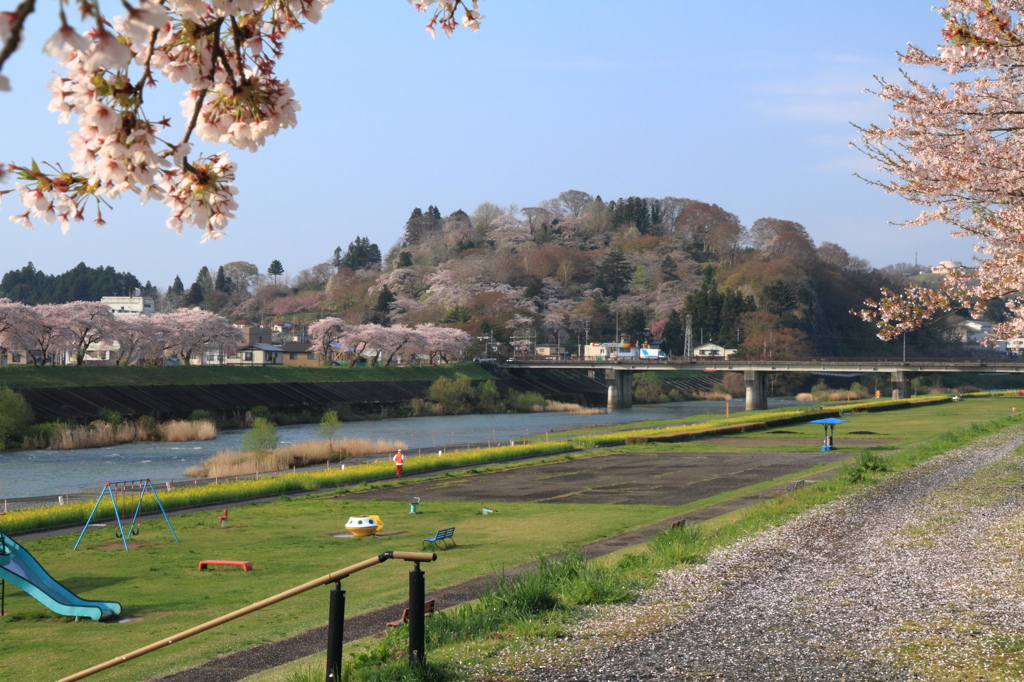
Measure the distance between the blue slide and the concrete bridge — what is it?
95949 mm

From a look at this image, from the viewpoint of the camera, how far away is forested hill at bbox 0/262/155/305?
17600 cm

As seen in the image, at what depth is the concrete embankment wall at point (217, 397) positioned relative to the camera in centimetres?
Answer: 6400

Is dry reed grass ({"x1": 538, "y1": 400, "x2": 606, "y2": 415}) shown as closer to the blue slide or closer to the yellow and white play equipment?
the yellow and white play equipment

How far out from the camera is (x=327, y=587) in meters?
18.2

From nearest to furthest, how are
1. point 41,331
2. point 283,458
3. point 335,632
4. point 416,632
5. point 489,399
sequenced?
point 335,632, point 416,632, point 283,458, point 41,331, point 489,399

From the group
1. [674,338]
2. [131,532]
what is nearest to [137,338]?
[131,532]

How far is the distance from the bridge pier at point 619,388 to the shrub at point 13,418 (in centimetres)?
7171

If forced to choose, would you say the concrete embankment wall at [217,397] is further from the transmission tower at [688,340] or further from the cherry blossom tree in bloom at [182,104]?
the cherry blossom tree in bloom at [182,104]

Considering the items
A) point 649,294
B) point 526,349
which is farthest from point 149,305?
point 649,294

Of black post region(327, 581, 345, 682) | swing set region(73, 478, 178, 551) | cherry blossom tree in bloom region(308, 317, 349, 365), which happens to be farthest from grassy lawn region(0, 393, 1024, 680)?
cherry blossom tree in bloom region(308, 317, 349, 365)

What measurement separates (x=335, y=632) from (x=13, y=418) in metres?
55.8

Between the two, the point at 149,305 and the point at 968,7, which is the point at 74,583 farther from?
the point at 149,305

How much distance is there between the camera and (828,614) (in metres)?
10.9

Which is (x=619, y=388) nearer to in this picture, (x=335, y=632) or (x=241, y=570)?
(x=241, y=570)
